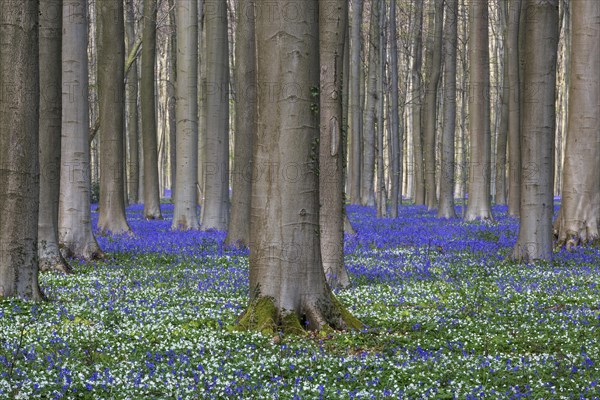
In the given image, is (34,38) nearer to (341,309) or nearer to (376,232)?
(341,309)

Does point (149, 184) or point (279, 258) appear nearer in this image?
point (279, 258)

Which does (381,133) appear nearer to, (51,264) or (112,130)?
(112,130)

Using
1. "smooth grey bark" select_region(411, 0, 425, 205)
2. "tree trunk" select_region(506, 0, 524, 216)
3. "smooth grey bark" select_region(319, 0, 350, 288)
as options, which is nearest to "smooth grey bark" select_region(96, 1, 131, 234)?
"smooth grey bark" select_region(319, 0, 350, 288)

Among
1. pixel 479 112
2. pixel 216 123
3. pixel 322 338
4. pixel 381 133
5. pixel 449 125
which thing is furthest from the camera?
pixel 449 125

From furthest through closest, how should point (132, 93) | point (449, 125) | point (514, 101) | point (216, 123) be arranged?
point (132, 93)
point (449, 125)
point (514, 101)
point (216, 123)

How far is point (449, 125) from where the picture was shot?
93.6 feet

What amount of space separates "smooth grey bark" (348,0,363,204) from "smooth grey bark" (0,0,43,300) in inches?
702

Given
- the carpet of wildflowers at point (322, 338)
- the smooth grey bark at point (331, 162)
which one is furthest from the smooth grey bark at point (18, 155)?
the smooth grey bark at point (331, 162)

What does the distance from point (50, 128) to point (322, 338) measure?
7.56 m

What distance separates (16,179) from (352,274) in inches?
230

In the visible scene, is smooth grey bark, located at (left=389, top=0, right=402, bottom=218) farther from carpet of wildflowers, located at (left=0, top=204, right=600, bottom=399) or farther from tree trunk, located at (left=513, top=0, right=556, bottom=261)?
carpet of wildflowers, located at (left=0, top=204, right=600, bottom=399)

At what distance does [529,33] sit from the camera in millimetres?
14570

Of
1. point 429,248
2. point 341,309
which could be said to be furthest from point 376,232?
point 341,309

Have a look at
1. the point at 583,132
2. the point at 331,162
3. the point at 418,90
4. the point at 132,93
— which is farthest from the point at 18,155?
the point at 418,90
